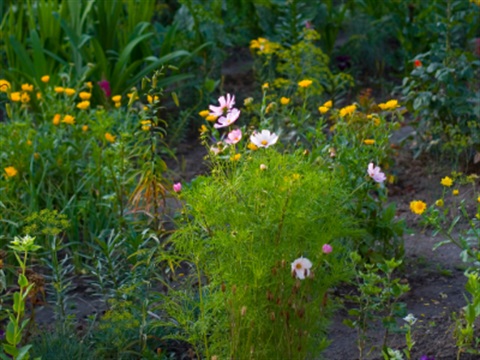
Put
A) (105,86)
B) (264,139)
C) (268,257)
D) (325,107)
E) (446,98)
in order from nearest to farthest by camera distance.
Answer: (268,257) → (264,139) → (325,107) → (446,98) → (105,86)

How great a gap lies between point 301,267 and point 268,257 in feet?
0.56

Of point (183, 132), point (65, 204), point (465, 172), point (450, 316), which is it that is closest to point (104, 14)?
point (183, 132)

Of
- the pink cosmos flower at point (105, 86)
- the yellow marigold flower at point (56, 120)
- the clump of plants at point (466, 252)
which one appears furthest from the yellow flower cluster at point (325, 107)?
the pink cosmos flower at point (105, 86)

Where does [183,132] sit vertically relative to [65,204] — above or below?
below

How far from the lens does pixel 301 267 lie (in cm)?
275

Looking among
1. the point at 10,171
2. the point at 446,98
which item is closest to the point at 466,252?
the point at 446,98

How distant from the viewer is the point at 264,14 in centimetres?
706

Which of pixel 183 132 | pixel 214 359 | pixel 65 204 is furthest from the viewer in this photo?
pixel 183 132

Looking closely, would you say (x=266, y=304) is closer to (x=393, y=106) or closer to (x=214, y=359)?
(x=214, y=359)

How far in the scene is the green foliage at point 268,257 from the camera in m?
2.85

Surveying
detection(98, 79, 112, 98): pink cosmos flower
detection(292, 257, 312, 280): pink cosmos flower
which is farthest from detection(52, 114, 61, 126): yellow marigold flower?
detection(292, 257, 312, 280): pink cosmos flower

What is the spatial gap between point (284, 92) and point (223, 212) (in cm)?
342

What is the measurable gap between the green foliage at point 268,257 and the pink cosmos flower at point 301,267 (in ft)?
0.13

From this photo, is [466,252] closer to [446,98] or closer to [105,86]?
[446,98]
